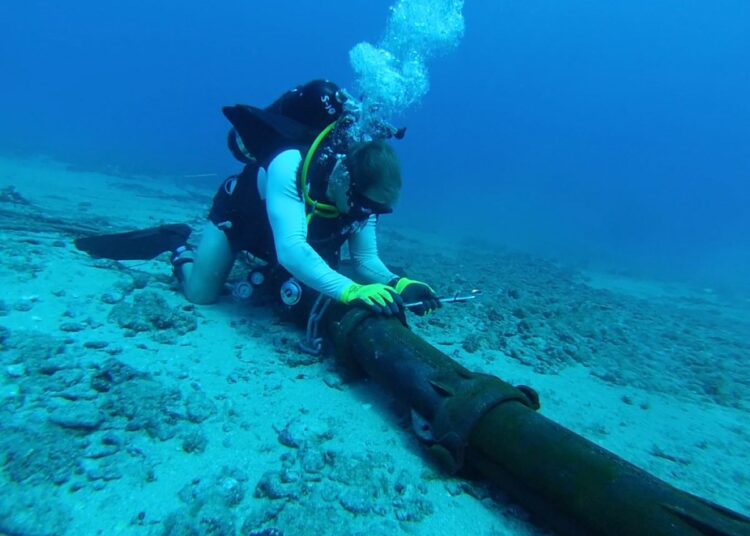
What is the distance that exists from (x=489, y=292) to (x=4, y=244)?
6.01 meters

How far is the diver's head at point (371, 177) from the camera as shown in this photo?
2727 millimetres

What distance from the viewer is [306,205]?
10.3ft

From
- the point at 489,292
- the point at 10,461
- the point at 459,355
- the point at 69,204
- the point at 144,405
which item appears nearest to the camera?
the point at 10,461

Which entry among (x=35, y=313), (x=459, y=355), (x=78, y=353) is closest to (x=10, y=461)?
(x=78, y=353)

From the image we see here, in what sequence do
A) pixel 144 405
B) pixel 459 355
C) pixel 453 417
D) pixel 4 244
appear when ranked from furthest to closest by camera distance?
pixel 4 244
pixel 459 355
pixel 144 405
pixel 453 417

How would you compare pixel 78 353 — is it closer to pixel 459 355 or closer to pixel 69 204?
pixel 459 355

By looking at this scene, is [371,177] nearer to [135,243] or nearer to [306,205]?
[306,205]

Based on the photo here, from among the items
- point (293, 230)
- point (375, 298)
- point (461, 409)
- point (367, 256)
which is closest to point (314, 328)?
point (375, 298)

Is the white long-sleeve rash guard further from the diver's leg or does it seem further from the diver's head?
the diver's leg

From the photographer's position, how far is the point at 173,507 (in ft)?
5.37

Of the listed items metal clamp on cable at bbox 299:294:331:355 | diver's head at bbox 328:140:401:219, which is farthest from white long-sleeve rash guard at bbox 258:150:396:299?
diver's head at bbox 328:140:401:219

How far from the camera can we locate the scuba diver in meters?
2.83

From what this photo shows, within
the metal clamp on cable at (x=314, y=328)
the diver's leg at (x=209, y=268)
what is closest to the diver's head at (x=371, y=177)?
the metal clamp on cable at (x=314, y=328)

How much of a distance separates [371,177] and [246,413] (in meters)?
1.69
